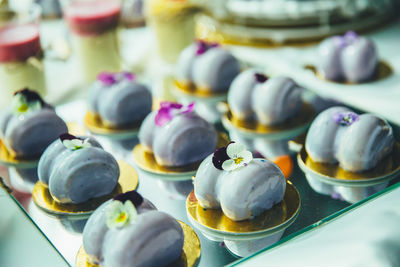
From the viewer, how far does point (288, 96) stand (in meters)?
1.01

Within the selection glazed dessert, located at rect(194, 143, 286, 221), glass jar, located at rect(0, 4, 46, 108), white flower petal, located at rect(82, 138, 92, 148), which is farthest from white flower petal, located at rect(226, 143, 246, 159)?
glass jar, located at rect(0, 4, 46, 108)

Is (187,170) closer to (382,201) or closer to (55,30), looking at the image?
Answer: (382,201)

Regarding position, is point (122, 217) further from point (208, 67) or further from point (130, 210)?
point (208, 67)

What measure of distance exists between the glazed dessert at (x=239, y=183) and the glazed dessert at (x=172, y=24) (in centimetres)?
63

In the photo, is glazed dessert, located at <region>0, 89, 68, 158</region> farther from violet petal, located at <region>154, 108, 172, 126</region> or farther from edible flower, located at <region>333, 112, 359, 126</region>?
edible flower, located at <region>333, 112, 359, 126</region>

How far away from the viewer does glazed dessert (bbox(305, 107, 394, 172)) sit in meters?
0.85

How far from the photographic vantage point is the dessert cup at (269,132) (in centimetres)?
99

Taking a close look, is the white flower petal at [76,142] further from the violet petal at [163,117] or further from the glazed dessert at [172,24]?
the glazed dessert at [172,24]

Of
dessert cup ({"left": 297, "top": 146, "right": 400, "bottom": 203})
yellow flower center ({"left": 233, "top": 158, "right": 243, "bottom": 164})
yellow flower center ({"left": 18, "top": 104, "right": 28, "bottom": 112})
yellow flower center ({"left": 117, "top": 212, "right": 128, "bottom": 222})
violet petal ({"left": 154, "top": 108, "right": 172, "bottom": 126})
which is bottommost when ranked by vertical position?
dessert cup ({"left": 297, "top": 146, "right": 400, "bottom": 203})

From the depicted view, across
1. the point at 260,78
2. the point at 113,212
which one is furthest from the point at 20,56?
the point at 113,212

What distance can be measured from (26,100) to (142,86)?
8.6 inches

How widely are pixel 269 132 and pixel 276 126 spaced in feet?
0.08

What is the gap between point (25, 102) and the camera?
3.23 feet

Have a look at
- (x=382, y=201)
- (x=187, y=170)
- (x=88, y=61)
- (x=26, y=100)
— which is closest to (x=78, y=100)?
(x=88, y=61)
